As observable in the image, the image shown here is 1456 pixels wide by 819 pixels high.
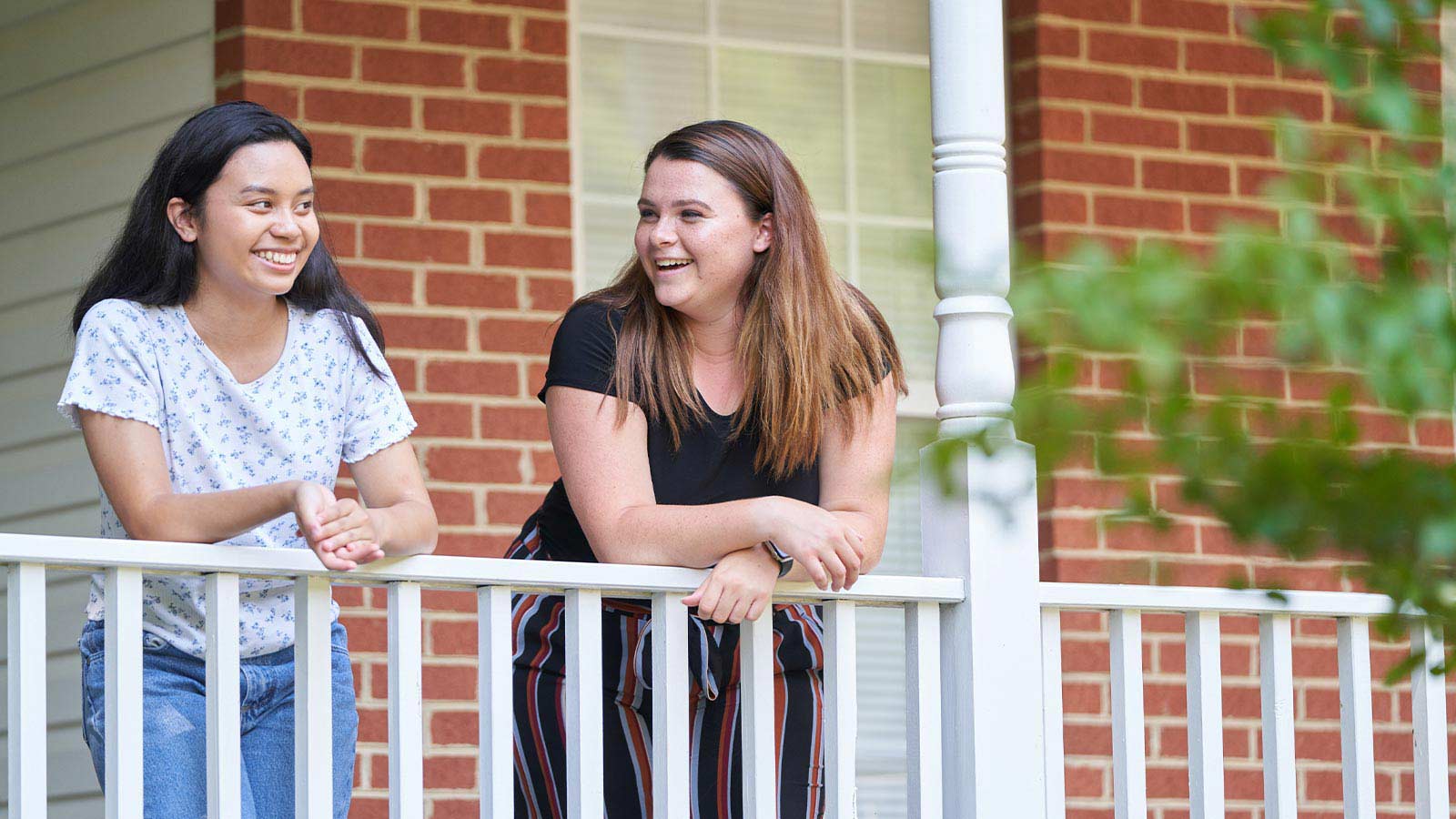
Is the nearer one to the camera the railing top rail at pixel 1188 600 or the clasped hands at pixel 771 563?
the clasped hands at pixel 771 563

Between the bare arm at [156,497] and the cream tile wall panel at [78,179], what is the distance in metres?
2.02

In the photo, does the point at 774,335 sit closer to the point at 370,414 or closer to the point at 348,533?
the point at 370,414

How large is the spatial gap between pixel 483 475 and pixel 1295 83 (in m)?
2.54

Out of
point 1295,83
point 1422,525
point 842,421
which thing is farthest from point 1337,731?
point 1422,525

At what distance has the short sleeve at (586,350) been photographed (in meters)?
3.04

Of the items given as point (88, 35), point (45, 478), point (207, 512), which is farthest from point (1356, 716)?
point (88, 35)

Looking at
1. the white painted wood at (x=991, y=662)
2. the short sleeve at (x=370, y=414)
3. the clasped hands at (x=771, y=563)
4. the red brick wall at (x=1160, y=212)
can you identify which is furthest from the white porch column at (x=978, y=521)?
the red brick wall at (x=1160, y=212)

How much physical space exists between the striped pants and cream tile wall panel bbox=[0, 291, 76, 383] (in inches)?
78.8

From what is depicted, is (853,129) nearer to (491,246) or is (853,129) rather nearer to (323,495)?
(491,246)

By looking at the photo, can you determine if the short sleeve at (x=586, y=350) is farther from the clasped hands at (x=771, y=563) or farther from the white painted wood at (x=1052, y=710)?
the white painted wood at (x=1052, y=710)

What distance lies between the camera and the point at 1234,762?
5.12 m

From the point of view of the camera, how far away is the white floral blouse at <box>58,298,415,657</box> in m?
2.76

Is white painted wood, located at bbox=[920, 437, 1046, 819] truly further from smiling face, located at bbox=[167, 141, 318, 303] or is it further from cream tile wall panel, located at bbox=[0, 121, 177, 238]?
cream tile wall panel, located at bbox=[0, 121, 177, 238]

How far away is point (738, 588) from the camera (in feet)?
9.45
